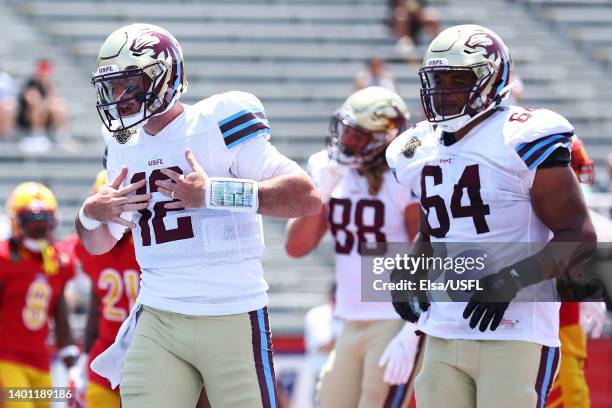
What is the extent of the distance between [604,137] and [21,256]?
7.94 metres

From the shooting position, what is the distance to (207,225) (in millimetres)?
3795

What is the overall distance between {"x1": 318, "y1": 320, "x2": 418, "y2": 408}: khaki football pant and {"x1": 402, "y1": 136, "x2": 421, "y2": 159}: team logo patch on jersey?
4.17 ft

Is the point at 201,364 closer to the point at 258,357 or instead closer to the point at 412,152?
the point at 258,357

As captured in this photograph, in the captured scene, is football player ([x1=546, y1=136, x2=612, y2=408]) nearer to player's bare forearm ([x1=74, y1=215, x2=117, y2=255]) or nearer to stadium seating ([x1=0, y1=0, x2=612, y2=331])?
player's bare forearm ([x1=74, y1=215, x2=117, y2=255])

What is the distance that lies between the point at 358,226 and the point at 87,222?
1530mm

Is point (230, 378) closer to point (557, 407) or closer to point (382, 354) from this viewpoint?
point (382, 354)

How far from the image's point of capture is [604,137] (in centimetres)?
1245

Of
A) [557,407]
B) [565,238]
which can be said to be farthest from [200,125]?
[557,407]

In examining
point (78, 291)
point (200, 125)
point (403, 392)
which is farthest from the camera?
point (78, 291)

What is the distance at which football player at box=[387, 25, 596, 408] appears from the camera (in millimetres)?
3572

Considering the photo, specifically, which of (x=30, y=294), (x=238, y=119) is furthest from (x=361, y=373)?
(x=30, y=294)

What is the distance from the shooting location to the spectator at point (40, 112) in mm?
11023

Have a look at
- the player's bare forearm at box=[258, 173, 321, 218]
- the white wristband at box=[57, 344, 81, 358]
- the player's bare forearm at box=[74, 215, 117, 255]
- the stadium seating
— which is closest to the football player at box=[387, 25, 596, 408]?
the player's bare forearm at box=[258, 173, 321, 218]

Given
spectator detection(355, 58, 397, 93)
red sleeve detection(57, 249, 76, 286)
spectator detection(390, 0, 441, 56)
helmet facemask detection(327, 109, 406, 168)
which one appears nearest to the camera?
helmet facemask detection(327, 109, 406, 168)
